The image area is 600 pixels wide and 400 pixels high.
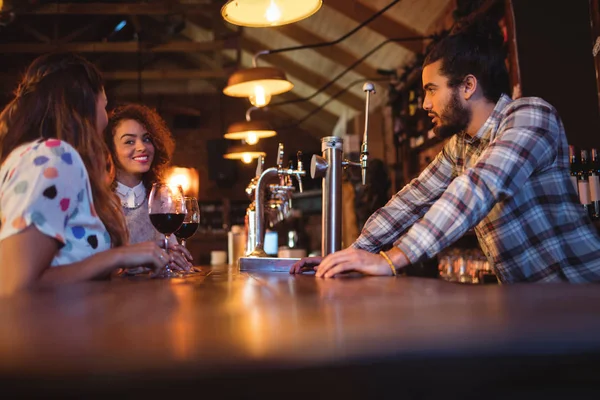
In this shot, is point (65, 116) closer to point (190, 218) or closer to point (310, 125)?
point (190, 218)

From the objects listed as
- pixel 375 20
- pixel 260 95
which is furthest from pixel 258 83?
pixel 375 20

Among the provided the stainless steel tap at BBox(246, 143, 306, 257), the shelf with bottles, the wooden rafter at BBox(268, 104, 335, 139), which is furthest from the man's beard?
the wooden rafter at BBox(268, 104, 335, 139)

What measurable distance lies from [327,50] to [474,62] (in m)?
5.50

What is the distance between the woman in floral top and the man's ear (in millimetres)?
1258

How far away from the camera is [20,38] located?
9.33 m

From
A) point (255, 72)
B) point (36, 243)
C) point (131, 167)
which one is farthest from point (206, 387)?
point (255, 72)

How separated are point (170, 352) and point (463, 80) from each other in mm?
1882

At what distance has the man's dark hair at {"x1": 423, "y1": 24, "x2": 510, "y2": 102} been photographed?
6.56 ft

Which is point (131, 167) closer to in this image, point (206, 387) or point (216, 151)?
point (206, 387)

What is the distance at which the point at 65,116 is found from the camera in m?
1.42

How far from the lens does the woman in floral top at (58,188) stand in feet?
3.66

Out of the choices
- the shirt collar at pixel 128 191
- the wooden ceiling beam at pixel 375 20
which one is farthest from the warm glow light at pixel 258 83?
the wooden ceiling beam at pixel 375 20

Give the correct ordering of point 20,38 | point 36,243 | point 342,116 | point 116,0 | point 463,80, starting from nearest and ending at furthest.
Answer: point 36,243 → point 463,80 → point 116,0 → point 20,38 → point 342,116

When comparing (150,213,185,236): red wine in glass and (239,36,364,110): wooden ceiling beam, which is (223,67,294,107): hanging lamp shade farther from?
(239,36,364,110): wooden ceiling beam
